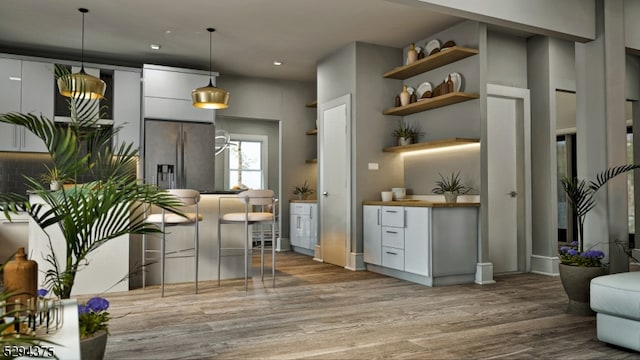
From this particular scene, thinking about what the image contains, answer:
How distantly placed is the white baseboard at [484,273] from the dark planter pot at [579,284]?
1.31 m

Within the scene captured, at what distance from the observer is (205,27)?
562cm

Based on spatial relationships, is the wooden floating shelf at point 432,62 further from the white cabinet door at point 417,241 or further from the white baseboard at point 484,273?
the white baseboard at point 484,273

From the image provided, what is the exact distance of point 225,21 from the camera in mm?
5426

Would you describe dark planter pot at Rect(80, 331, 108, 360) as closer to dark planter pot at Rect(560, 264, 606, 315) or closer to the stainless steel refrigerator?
dark planter pot at Rect(560, 264, 606, 315)

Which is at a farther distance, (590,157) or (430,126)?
(430,126)

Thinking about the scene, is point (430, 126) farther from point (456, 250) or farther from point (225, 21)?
point (225, 21)

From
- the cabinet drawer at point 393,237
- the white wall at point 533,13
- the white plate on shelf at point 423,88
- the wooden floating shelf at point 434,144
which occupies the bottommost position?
the cabinet drawer at point 393,237

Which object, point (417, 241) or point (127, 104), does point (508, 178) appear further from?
point (127, 104)

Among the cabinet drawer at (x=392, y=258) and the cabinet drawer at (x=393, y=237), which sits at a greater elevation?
the cabinet drawer at (x=393, y=237)

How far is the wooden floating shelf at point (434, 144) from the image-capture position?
5.09 m

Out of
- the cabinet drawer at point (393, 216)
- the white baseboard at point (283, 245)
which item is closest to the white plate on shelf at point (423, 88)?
the cabinet drawer at point (393, 216)

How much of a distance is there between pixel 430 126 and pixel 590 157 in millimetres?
2059

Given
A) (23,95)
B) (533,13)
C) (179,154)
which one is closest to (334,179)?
(179,154)

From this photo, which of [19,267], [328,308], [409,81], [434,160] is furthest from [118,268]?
[409,81]
